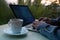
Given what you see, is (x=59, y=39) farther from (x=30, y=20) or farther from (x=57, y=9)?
(x=57, y=9)

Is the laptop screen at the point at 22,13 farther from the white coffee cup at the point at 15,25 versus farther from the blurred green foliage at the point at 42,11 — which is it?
the blurred green foliage at the point at 42,11

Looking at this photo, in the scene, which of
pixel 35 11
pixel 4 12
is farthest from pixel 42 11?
pixel 4 12

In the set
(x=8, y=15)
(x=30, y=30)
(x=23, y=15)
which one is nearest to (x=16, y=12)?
(x=23, y=15)

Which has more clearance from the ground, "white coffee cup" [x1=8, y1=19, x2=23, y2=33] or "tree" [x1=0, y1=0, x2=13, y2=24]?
"white coffee cup" [x1=8, y1=19, x2=23, y2=33]

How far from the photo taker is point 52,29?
0.54m

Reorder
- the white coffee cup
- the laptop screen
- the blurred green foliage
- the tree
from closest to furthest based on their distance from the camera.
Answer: the white coffee cup, the laptop screen, the tree, the blurred green foliage

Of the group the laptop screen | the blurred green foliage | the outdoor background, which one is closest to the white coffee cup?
the laptop screen

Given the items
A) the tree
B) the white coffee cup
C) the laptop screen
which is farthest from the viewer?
the tree

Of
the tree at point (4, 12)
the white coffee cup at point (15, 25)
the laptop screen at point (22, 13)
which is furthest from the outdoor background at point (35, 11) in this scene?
the white coffee cup at point (15, 25)

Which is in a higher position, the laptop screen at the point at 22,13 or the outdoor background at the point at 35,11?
the laptop screen at the point at 22,13

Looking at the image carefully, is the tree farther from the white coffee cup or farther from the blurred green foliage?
the white coffee cup

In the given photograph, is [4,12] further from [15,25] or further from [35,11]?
[15,25]

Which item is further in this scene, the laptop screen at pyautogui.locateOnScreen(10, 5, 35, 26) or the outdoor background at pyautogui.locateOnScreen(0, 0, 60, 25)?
the outdoor background at pyautogui.locateOnScreen(0, 0, 60, 25)

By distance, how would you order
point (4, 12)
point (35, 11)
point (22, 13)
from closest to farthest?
point (22, 13)
point (4, 12)
point (35, 11)
